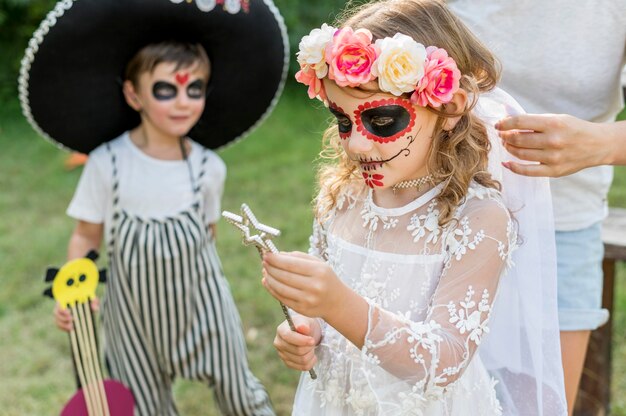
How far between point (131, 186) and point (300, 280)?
1447 millimetres

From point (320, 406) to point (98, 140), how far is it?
1394mm

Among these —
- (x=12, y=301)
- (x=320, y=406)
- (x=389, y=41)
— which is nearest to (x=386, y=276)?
(x=320, y=406)

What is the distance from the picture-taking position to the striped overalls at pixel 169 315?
297cm

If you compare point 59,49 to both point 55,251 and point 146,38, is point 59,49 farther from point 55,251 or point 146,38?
point 55,251

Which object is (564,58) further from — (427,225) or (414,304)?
(414,304)

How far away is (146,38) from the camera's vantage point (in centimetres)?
289

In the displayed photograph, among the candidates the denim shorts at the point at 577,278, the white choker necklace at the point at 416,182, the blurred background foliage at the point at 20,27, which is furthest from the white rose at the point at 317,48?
the blurred background foliage at the point at 20,27

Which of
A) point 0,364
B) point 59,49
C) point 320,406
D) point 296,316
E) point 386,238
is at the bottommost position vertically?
point 0,364

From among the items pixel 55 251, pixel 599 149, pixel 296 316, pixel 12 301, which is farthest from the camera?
pixel 55 251

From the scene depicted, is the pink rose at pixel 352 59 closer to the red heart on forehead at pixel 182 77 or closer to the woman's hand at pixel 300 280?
the woman's hand at pixel 300 280

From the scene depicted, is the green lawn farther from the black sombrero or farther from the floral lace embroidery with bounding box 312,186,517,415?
the floral lace embroidery with bounding box 312,186,517,415

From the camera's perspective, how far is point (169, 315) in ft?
9.93

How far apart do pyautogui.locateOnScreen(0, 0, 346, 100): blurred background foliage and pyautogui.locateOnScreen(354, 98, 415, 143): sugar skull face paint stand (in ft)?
17.4

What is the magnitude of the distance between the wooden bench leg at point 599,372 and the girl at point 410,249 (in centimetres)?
126
